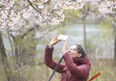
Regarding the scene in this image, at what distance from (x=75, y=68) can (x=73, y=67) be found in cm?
3

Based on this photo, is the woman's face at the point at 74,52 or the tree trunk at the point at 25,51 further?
the tree trunk at the point at 25,51

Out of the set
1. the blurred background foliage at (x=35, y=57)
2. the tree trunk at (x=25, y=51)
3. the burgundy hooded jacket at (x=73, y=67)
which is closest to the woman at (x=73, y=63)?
the burgundy hooded jacket at (x=73, y=67)

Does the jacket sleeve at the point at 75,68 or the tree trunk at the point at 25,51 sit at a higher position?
the jacket sleeve at the point at 75,68

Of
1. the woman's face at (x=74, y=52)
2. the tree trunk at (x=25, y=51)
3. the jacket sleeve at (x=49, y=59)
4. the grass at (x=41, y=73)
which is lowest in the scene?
the tree trunk at (x=25, y=51)

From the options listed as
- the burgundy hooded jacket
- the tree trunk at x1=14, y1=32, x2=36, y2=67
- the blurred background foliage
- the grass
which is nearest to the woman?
the burgundy hooded jacket

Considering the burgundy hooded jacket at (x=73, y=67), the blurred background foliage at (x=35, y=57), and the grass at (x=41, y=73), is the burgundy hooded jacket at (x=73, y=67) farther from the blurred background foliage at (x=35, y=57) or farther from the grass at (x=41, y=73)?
the grass at (x=41, y=73)

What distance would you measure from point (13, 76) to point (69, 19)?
6.52 metres

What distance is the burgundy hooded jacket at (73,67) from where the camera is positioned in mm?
4371

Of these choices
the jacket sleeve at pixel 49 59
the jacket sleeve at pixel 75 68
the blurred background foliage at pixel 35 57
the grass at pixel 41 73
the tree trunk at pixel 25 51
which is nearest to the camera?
the jacket sleeve at pixel 75 68

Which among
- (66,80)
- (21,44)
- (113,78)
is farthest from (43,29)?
(66,80)

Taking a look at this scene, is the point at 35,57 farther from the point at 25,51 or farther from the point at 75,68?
the point at 75,68

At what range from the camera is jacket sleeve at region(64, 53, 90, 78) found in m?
4.35

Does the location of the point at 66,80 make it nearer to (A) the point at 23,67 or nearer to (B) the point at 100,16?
(A) the point at 23,67

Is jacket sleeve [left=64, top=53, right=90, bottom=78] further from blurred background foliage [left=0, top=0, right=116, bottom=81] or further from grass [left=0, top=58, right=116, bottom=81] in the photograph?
grass [left=0, top=58, right=116, bottom=81]
